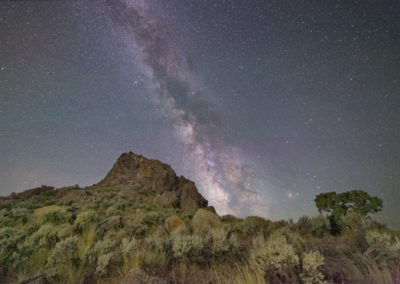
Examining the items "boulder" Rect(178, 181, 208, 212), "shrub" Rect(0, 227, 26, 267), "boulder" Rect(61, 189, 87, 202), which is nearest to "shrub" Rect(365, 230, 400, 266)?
"shrub" Rect(0, 227, 26, 267)

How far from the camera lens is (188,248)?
16.0 ft

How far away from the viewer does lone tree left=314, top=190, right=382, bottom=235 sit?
1187cm

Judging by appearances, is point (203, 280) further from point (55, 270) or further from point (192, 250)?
point (55, 270)

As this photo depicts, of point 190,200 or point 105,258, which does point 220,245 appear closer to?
point 105,258

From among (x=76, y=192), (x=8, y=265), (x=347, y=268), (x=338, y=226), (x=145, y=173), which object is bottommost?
(x=8, y=265)

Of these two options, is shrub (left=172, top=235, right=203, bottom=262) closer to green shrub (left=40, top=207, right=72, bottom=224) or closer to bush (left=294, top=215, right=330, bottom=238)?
green shrub (left=40, top=207, right=72, bottom=224)

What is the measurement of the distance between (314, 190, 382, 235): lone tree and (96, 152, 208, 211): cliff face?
13374mm

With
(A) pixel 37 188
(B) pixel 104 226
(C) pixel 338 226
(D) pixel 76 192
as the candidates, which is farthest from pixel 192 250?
(A) pixel 37 188

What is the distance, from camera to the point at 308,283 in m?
2.86

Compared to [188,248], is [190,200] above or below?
above

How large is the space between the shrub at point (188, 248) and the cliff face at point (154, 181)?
16799 millimetres

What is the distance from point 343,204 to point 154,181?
24.1m

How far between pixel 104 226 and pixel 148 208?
9696mm

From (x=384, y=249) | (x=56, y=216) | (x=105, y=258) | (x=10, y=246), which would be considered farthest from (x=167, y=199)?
(x=384, y=249)
